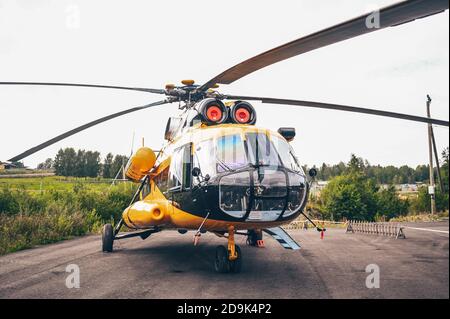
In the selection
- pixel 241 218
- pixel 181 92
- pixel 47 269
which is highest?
pixel 181 92

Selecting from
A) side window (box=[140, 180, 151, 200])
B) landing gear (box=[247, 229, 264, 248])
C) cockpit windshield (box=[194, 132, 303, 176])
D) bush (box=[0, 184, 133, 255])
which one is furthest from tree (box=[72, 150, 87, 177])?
cockpit windshield (box=[194, 132, 303, 176])

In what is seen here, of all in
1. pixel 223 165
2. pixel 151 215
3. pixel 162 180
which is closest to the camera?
pixel 223 165

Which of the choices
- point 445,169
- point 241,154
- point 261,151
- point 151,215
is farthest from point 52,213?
point 445,169

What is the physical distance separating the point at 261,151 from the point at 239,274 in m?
2.15

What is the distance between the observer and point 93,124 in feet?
22.5

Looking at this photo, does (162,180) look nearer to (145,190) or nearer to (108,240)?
(145,190)

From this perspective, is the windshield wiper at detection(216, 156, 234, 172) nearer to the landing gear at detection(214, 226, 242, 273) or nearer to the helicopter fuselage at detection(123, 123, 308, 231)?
the helicopter fuselage at detection(123, 123, 308, 231)

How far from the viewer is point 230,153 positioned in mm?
6152

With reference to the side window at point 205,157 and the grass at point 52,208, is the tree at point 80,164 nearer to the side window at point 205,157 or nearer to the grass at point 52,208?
the grass at point 52,208

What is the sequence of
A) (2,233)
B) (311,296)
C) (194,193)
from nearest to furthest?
1. (311,296)
2. (194,193)
3. (2,233)

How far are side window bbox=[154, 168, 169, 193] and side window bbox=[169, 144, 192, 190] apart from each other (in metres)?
0.47

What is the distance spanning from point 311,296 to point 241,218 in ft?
5.23
